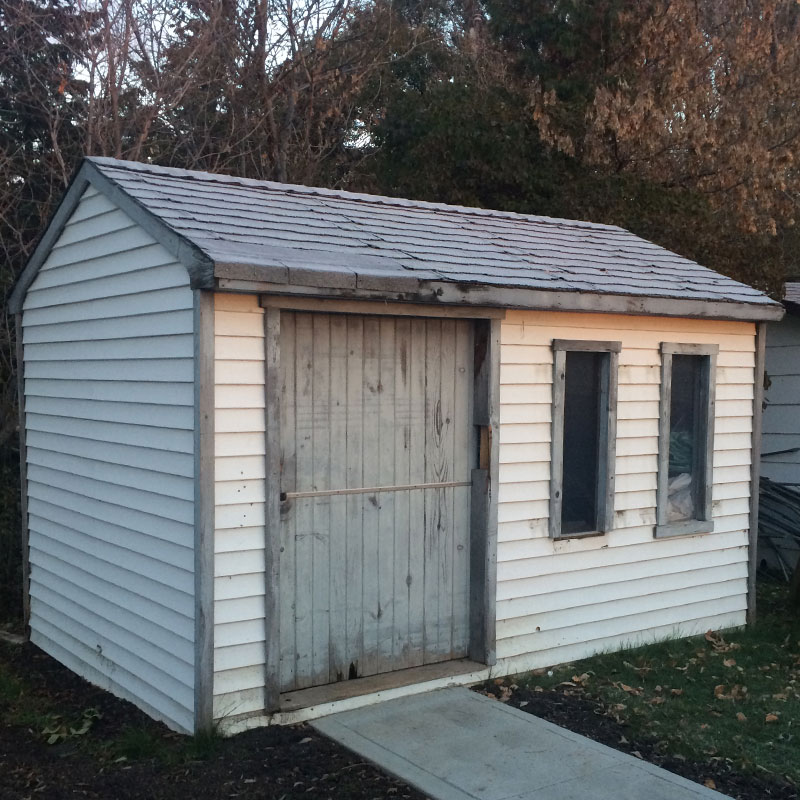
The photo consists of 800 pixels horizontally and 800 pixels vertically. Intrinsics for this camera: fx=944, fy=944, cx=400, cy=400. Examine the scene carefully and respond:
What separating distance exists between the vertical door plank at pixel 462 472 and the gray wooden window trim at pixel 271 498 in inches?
59.0

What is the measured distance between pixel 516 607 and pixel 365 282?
265 centimetres

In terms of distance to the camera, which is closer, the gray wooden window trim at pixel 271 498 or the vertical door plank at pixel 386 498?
the gray wooden window trim at pixel 271 498

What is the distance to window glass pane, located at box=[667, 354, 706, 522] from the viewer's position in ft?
25.0

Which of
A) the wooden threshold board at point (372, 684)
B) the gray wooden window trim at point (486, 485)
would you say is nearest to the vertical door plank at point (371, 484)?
the wooden threshold board at point (372, 684)

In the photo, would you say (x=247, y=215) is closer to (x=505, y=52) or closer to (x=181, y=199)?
(x=181, y=199)

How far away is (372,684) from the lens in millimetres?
5980

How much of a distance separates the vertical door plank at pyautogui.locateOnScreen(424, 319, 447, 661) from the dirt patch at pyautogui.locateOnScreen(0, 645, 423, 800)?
130 centimetres

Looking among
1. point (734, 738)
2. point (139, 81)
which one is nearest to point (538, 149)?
point (139, 81)

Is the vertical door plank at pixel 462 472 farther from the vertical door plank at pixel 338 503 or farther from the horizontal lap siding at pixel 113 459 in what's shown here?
the horizontal lap siding at pixel 113 459

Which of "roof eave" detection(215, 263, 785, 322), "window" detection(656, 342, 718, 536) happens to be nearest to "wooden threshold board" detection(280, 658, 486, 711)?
"window" detection(656, 342, 718, 536)

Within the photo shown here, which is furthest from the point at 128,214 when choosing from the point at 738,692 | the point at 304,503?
the point at 738,692

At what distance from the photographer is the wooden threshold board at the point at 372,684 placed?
18.5 feet

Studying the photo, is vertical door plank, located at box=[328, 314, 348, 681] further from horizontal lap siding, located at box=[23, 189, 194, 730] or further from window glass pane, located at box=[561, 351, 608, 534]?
window glass pane, located at box=[561, 351, 608, 534]

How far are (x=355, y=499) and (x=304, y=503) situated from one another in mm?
392
